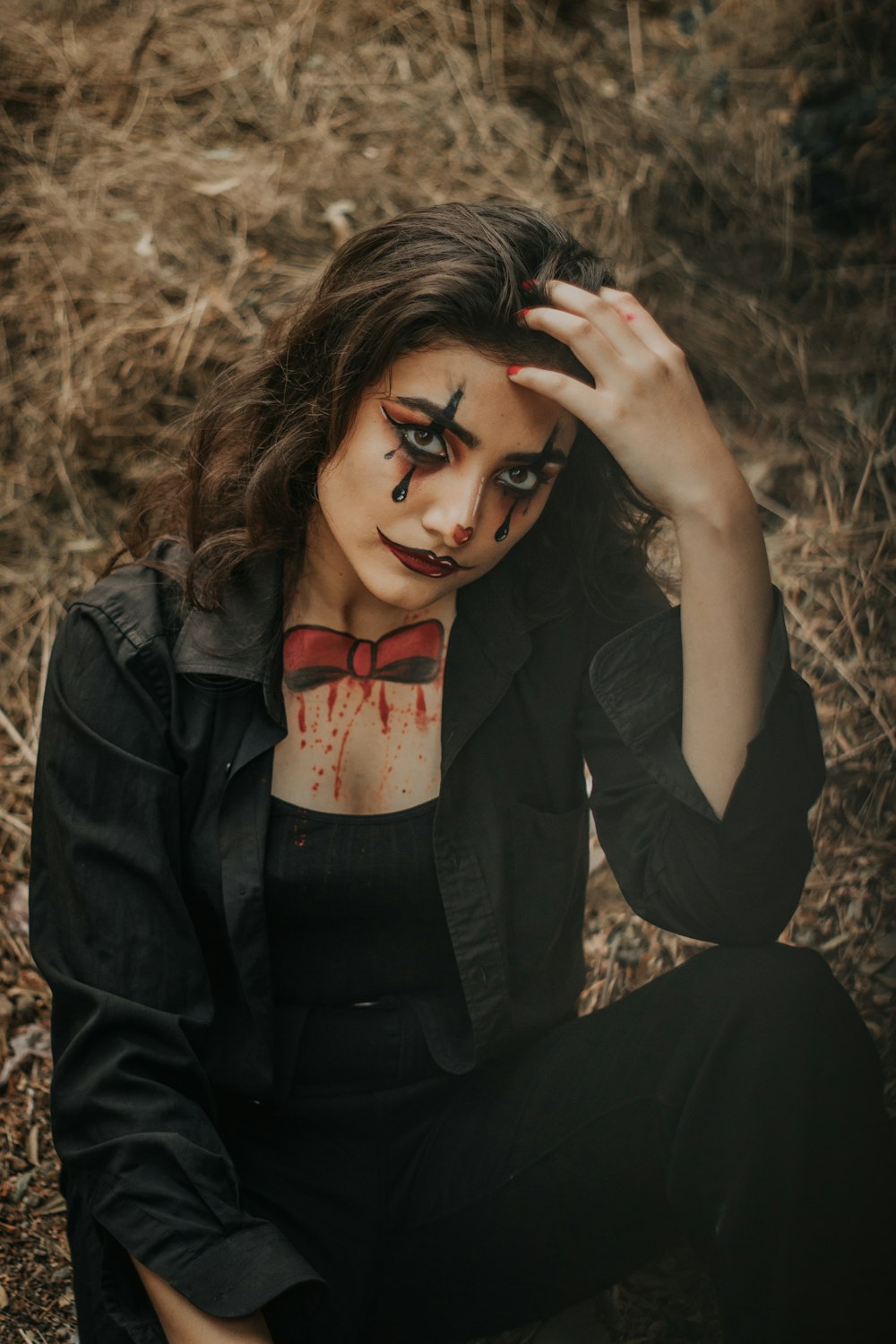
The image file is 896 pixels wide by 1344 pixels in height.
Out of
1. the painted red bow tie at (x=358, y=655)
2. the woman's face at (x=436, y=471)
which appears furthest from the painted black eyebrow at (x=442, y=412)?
the painted red bow tie at (x=358, y=655)

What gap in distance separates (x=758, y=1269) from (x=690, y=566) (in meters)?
0.99

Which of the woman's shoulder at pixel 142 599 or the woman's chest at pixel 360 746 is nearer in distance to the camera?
the woman's shoulder at pixel 142 599

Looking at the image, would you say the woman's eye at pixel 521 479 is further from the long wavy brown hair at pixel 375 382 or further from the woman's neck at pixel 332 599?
the woman's neck at pixel 332 599

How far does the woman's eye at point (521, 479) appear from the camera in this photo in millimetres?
1763

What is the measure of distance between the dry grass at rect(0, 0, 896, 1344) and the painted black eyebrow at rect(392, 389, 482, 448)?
62.1 inches

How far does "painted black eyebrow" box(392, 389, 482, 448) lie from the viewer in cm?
168

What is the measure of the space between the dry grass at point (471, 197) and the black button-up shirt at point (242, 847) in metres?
0.98

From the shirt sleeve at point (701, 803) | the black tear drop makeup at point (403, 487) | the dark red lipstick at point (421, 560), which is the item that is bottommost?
the shirt sleeve at point (701, 803)

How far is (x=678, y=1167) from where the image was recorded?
171cm

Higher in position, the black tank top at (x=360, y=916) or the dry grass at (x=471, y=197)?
the dry grass at (x=471, y=197)

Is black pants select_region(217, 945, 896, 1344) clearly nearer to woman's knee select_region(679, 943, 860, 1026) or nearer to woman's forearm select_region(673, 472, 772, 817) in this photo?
woman's knee select_region(679, 943, 860, 1026)

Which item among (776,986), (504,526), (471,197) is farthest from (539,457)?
(471,197)

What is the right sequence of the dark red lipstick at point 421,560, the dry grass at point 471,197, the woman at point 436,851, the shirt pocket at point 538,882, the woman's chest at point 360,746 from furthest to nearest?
the dry grass at point 471,197 → the shirt pocket at point 538,882 → the woman's chest at point 360,746 → the dark red lipstick at point 421,560 → the woman at point 436,851

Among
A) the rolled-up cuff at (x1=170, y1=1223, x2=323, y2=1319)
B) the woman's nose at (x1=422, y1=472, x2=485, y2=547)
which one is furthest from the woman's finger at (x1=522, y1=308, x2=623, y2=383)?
the rolled-up cuff at (x1=170, y1=1223, x2=323, y2=1319)
